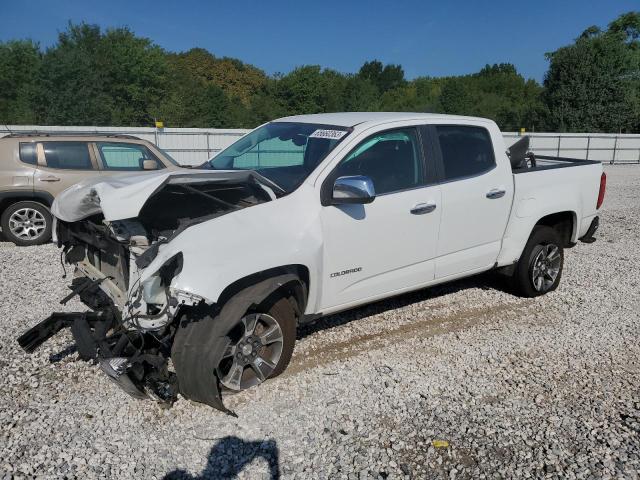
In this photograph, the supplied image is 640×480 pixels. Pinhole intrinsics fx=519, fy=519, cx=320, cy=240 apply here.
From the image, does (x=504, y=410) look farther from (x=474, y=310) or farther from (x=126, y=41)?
(x=126, y=41)

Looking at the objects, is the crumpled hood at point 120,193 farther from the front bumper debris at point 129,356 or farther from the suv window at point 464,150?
the suv window at point 464,150

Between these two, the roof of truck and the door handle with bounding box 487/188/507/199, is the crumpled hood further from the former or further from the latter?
the door handle with bounding box 487/188/507/199

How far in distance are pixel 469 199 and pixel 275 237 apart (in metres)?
2.04

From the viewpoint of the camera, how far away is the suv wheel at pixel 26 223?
7.95 m

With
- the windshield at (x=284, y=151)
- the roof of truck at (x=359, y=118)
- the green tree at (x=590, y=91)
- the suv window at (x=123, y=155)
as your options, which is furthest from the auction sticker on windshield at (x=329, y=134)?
the green tree at (x=590, y=91)

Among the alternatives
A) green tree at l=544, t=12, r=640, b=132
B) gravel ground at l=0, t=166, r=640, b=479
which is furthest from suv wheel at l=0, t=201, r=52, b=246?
green tree at l=544, t=12, r=640, b=132

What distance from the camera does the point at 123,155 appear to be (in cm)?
840

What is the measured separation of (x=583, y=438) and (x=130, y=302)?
9.40 ft

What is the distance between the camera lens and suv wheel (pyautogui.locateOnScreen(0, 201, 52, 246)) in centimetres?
795

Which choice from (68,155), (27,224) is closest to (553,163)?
(68,155)

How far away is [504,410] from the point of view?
3.51 meters

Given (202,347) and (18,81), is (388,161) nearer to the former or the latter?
(202,347)

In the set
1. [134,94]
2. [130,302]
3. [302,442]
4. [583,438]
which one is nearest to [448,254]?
[583,438]

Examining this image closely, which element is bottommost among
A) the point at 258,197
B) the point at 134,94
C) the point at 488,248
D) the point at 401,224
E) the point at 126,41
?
the point at 488,248
